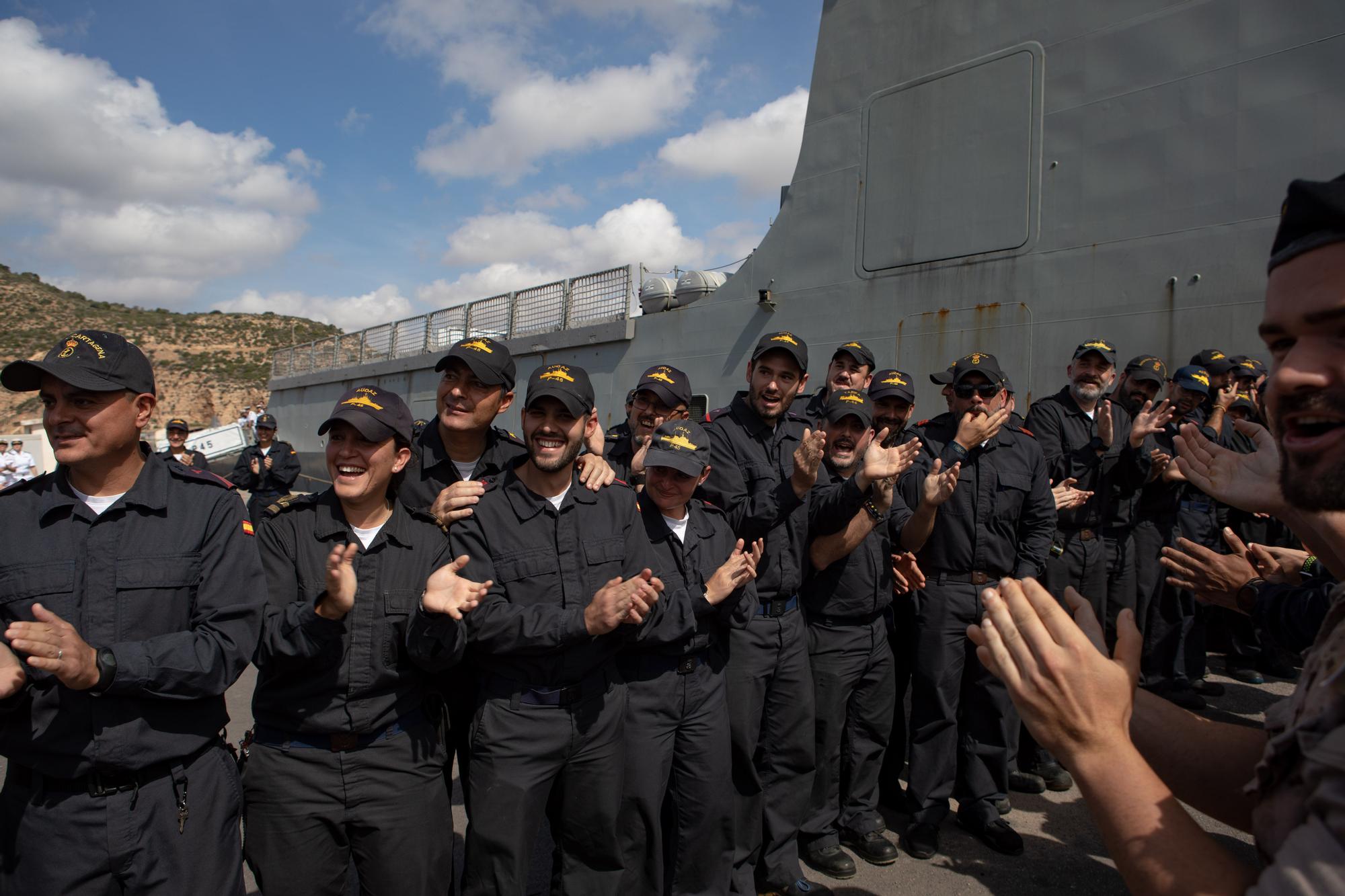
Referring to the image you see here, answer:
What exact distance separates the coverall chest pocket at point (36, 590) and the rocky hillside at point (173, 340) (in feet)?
191

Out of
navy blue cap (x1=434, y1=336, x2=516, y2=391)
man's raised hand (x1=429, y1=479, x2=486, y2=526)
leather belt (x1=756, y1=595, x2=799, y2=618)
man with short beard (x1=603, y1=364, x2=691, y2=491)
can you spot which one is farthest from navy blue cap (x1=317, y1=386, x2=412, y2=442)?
leather belt (x1=756, y1=595, x2=799, y2=618)

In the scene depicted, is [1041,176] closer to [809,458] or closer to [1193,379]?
[1193,379]

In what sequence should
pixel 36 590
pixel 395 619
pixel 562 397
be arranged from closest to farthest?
pixel 36 590, pixel 395 619, pixel 562 397

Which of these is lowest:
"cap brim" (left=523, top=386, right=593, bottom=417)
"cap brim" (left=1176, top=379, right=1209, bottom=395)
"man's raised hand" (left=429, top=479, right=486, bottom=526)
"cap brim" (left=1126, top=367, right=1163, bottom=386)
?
"man's raised hand" (left=429, top=479, right=486, bottom=526)

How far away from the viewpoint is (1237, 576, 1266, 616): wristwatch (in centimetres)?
195

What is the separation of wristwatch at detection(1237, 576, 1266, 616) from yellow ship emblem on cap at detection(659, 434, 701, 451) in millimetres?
1676

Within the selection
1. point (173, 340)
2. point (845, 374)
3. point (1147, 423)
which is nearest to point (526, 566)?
point (845, 374)

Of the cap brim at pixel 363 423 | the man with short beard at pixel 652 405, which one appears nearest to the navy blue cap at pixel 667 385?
the man with short beard at pixel 652 405

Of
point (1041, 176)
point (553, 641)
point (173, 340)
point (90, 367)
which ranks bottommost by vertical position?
point (553, 641)

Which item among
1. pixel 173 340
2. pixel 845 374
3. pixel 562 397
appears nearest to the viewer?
pixel 562 397

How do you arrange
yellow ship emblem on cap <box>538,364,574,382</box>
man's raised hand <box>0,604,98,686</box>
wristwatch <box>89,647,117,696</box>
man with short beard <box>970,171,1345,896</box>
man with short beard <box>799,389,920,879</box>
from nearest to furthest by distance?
man with short beard <box>970,171,1345,896</box> → man's raised hand <box>0,604,98,686</box> → wristwatch <box>89,647,117,696</box> → yellow ship emblem on cap <box>538,364,574,382</box> → man with short beard <box>799,389,920,879</box>

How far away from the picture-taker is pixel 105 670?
172 centimetres

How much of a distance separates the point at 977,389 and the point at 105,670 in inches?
139

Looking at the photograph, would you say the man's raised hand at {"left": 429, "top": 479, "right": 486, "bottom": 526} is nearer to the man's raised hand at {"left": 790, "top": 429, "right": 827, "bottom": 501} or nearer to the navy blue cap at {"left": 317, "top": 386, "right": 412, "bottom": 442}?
the navy blue cap at {"left": 317, "top": 386, "right": 412, "bottom": 442}
